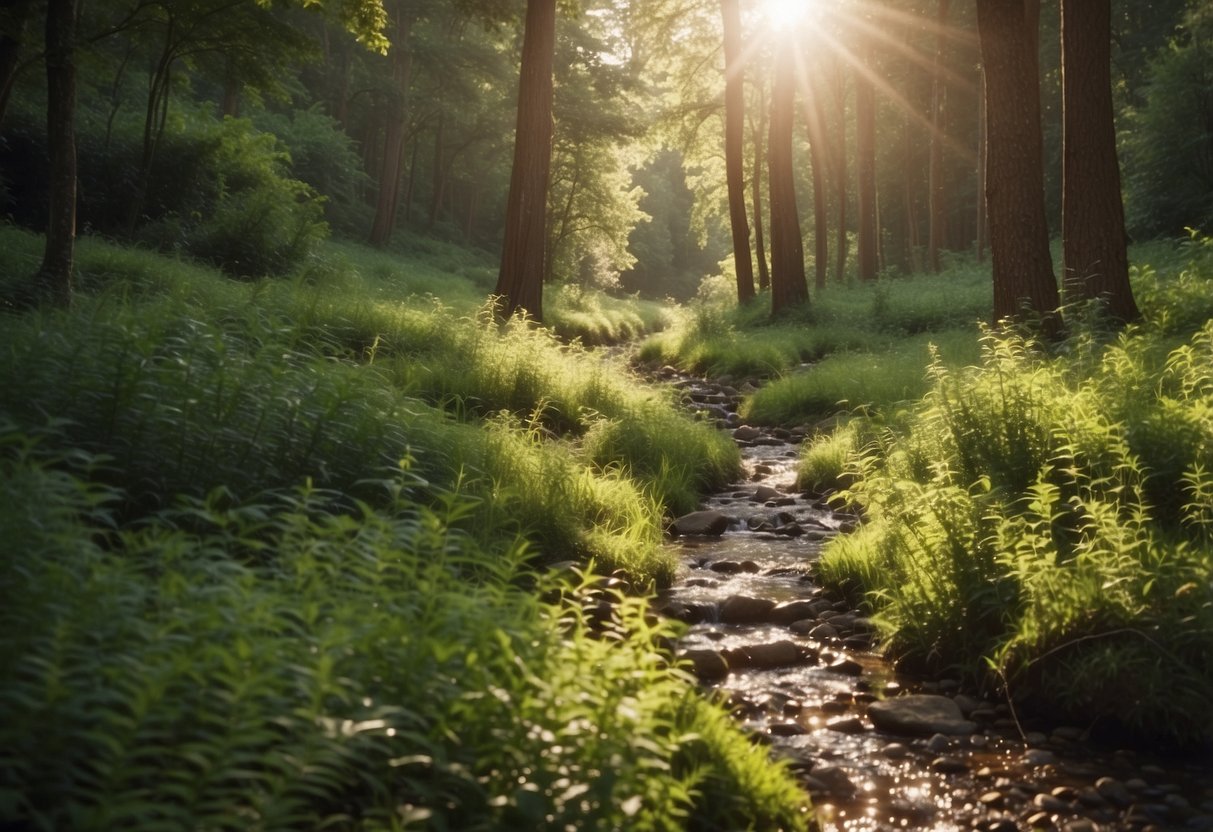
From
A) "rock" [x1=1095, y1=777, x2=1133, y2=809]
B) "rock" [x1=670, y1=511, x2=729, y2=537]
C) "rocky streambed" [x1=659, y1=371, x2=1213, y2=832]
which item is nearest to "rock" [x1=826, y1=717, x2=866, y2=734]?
"rocky streambed" [x1=659, y1=371, x2=1213, y2=832]

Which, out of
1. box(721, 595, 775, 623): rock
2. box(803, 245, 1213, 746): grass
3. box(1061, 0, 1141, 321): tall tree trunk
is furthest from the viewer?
box(1061, 0, 1141, 321): tall tree trunk

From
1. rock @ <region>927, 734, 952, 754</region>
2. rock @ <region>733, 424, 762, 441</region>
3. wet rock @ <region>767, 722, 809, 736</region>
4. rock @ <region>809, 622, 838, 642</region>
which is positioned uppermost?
rock @ <region>733, 424, 762, 441</region>

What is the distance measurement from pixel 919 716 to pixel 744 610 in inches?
63.9

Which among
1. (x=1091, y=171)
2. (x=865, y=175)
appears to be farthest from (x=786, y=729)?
(x=865, y=175)

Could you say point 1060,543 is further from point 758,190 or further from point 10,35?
point 758,190

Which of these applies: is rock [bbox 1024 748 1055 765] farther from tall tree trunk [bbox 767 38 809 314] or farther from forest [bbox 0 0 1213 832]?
tall tree trunk [bbox 767 38 809 314]

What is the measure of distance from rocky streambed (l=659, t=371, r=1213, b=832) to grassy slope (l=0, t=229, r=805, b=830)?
1.89ft

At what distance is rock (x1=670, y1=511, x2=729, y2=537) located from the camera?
8.23 meters

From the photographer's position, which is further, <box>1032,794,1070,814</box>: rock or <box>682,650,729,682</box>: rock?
<box>682,650,729,682</box>: rock

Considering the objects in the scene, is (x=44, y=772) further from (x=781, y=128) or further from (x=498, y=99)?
(x=498, y=99)

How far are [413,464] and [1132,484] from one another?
163 inches

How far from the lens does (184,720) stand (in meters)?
2.80

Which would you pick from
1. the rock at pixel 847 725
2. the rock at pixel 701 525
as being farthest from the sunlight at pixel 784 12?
the rock at pixel 847 725

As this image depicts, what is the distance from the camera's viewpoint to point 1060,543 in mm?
5676
